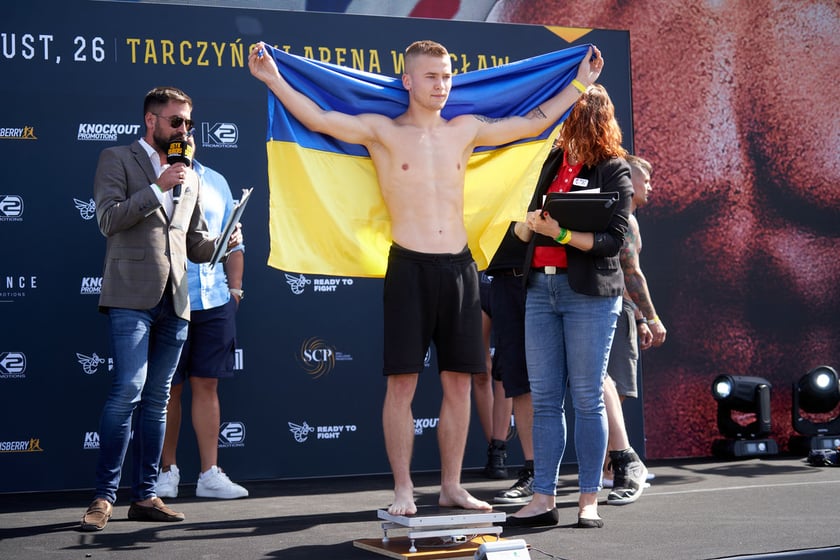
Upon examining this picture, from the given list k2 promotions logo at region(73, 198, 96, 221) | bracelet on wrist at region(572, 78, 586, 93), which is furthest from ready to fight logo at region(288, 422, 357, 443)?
bracelet on wrist at region(572, 78, 586, 93)

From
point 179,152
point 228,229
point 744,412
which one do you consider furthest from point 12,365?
point 744,412

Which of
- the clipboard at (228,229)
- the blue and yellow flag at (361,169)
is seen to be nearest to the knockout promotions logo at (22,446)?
the clipboard at (228,229)

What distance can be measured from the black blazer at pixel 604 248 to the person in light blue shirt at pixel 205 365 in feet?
6.29

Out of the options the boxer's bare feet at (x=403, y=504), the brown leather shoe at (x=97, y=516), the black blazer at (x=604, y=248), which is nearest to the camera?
the boxer's bare feet at (x=403, y=504)

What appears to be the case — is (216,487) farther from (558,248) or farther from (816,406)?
(816,406)

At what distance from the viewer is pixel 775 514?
4012 millimetres

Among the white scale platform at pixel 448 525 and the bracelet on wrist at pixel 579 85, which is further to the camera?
the bracelet on wrist at pixel 579 85

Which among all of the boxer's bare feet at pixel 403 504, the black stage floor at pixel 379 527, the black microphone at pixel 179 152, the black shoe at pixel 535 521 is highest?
the black microphone at pixel 179 152

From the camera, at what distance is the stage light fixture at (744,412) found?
6207mm

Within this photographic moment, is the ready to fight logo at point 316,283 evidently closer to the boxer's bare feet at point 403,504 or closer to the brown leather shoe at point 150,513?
the brown leather shoe at point 150,513

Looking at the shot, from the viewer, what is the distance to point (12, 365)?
5.20m

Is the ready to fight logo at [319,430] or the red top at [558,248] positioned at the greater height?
the red top at [558,248]

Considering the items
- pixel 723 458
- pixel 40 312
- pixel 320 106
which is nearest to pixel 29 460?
pixel 40 312

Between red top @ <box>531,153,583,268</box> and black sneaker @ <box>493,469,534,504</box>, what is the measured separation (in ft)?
4.05
